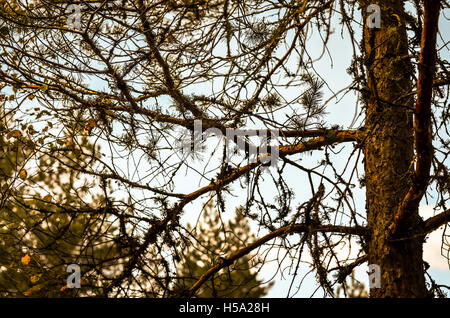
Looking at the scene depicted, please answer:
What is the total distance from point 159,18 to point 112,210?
153cm

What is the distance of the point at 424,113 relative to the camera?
277 centimetres

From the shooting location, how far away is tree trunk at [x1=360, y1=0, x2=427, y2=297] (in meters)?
3.29

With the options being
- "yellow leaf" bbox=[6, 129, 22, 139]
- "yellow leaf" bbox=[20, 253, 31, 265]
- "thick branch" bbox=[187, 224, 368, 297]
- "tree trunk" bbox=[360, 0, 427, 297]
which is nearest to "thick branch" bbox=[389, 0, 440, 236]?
"tree trunk" bbox=[360, 0, 427, 297]

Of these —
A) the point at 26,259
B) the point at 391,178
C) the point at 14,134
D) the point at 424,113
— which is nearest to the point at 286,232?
the point at 391,178

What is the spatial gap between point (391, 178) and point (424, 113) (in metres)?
0.90

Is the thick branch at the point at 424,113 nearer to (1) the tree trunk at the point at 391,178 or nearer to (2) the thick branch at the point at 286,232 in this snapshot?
(1) the tree trunk at the point at 391,178

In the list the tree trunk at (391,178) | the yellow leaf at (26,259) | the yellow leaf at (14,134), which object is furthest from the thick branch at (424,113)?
the yellow leaf at (14,134)

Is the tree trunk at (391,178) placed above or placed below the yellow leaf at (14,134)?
below

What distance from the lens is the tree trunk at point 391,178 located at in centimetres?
329

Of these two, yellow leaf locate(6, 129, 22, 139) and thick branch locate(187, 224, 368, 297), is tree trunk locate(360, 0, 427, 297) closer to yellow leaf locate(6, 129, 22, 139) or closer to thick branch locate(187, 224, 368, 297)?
thick branch locate(187, 224, 368, 297)

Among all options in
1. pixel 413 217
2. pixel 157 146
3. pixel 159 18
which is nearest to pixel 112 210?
pixel 157 146

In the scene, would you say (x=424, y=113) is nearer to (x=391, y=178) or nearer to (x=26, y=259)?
(x=391, y=178)

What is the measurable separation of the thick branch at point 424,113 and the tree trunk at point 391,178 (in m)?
0.14
